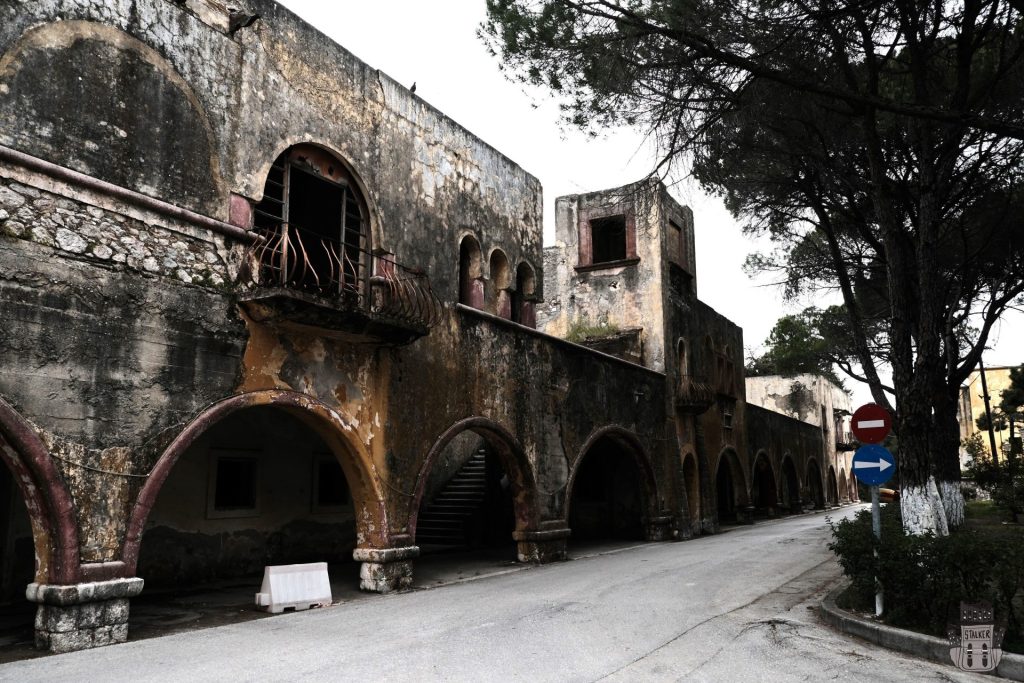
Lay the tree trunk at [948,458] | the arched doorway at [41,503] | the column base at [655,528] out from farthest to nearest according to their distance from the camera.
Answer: the column base at [655,528] → the tree trunk at [948,458] → the arched doorway at [41,503]

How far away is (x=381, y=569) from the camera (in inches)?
435

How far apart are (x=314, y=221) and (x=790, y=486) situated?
31.7 meters

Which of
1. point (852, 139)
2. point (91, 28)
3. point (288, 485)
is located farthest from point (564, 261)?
point (91, 28)

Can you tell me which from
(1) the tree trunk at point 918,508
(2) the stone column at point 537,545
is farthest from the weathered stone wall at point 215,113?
(1) the tree trunk at point 918,508

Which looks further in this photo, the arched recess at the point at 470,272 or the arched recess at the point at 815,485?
the arched recess at the point at 815,485

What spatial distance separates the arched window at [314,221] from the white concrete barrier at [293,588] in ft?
11.5

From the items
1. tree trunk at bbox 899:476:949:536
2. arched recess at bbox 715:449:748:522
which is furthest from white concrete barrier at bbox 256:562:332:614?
arched recess at bbox 715:449:748:522

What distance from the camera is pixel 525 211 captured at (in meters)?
16.1

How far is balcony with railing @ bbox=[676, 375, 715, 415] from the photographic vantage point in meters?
21.8

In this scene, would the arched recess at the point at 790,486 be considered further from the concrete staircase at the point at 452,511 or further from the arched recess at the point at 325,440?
the arched recess at the point at 325,440

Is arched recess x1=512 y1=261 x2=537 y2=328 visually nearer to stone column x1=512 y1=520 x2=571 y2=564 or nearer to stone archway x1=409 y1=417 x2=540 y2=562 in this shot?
stone archway x1=409 y1=417 x2=540 y2=562

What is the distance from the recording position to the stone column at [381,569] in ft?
36.2

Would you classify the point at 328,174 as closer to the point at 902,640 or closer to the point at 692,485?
the point at 902,640

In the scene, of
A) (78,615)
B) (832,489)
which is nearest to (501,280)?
(78,615)
